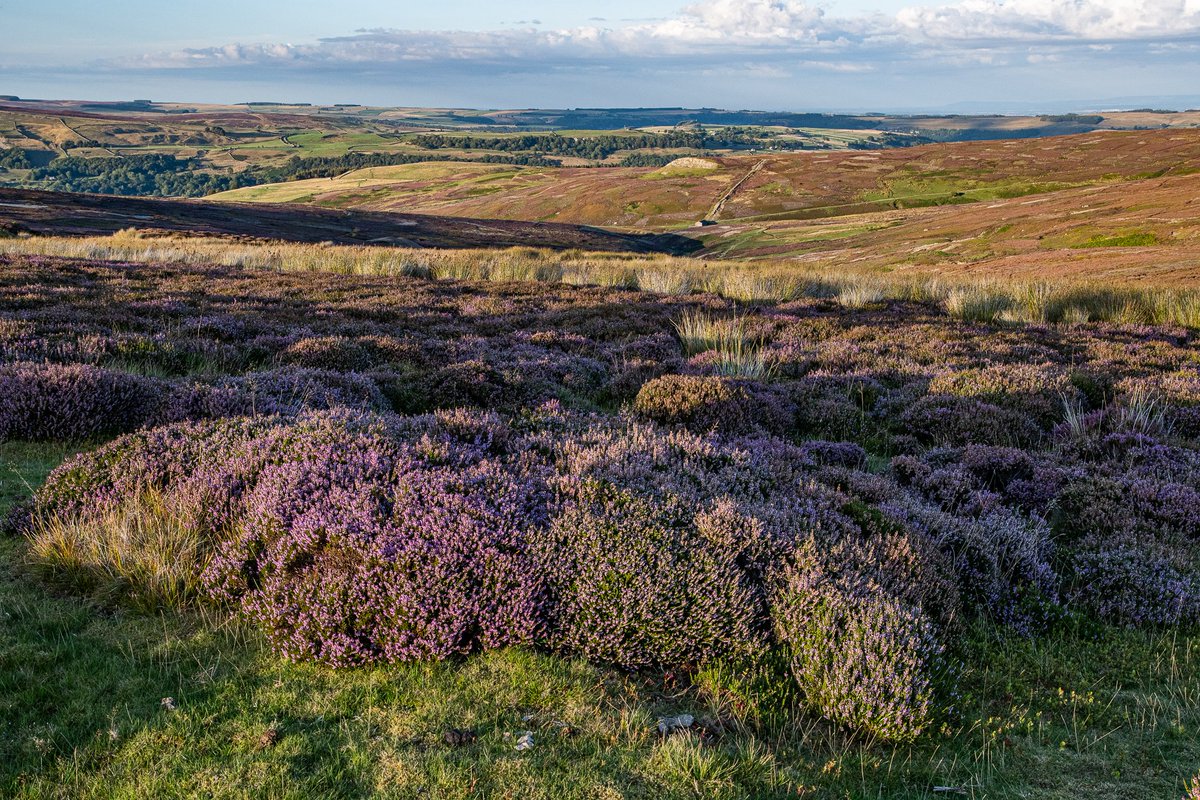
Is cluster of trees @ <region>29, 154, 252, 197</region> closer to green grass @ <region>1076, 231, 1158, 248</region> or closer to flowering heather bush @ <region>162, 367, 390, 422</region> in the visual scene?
green grass @ <region>1076, 231, 1158, 248</region>

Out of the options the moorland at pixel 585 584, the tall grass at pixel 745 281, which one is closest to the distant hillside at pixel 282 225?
the tall grass at pixel 745 281

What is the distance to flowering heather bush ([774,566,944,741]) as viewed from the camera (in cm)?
373

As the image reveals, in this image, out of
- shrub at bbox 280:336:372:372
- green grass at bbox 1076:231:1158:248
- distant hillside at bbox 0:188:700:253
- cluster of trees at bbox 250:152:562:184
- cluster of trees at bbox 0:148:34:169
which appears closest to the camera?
shrub at bbox 280:336:372:372

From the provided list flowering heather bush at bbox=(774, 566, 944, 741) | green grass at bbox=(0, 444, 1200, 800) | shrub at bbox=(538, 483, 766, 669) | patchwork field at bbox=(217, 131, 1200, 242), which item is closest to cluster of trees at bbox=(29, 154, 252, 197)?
patchwork field at bbox=(217, 131, 1200, 242)

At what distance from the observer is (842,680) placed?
3801 mm

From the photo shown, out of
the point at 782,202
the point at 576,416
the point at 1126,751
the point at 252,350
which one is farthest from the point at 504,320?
the point at 782,202

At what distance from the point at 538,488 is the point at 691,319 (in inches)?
477

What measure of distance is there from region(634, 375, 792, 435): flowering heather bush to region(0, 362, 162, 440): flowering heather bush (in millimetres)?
5423

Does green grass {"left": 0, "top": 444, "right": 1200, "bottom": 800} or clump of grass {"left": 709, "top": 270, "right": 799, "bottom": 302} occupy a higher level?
clump of grass {"left": 709, "top": 270, "right": 799, "bottom": 302}

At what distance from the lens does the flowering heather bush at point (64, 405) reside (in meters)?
7.20

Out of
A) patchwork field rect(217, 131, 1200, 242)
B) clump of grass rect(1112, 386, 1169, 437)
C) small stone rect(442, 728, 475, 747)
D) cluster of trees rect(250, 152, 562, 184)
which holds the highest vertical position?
cluster of trees rect(250, 152, 562, 184)

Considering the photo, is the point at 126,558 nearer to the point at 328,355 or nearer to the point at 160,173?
the point at 328,355

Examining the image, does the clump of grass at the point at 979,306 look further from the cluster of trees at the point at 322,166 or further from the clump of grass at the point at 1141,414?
the cluster of trees at the point at 322,166

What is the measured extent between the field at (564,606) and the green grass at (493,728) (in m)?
0.02
